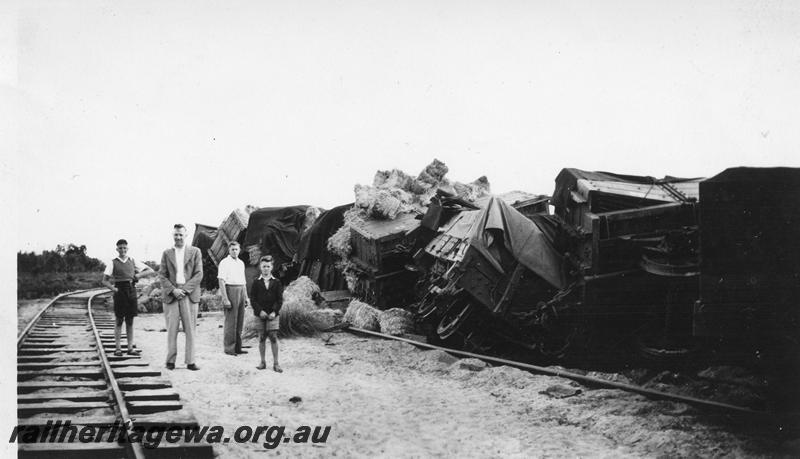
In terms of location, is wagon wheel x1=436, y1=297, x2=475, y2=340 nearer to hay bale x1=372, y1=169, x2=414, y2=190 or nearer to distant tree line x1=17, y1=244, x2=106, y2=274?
hay bale x1=372, y1=169, x2=414, y2=190

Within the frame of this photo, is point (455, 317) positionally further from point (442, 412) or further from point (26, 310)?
point (26, 310)

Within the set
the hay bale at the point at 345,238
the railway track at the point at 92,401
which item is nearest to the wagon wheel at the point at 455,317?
the railway track at the point at 92,401

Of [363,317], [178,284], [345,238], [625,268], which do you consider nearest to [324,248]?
[345,238]

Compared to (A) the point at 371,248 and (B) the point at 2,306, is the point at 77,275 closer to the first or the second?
(A) the point at 371,248

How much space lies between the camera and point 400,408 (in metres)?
6.66

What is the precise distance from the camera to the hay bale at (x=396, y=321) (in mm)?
12625

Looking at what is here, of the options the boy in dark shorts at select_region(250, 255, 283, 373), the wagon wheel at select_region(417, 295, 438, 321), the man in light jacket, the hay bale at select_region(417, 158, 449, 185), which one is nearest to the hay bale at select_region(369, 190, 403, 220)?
the hay bale at select_region(417, 158, 449, 185)

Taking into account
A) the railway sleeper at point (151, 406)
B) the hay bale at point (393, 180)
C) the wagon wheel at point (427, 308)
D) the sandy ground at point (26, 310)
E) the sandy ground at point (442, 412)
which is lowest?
the sandy ground at point (26, 310)

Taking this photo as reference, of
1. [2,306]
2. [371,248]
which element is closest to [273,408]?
[2,306]

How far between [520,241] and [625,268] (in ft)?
A: 8.31

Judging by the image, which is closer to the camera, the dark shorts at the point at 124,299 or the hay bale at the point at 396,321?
the dark shorts at the point at 124,299

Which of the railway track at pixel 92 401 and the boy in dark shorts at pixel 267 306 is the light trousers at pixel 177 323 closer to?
the railway track at pixel 92 401

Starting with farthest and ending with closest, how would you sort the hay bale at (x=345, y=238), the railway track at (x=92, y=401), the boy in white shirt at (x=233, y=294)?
the hay bale at (x=345, y=238) < the boy in white shirt at (x=233, y=294) < the railway track at (x=92, y=401)

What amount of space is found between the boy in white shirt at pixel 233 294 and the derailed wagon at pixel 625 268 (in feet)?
10.7
